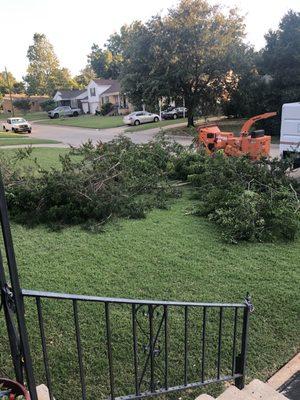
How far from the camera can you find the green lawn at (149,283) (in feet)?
12.7

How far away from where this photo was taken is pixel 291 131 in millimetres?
12312

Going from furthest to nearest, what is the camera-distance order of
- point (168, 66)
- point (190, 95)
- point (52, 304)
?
point (190, 95) → point (168, 66) → point (52, 304)

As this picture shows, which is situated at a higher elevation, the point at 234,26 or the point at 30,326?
the point at 234,26

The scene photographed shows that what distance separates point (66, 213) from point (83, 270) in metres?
2.18

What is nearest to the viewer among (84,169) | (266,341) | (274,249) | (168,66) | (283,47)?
(266,341)

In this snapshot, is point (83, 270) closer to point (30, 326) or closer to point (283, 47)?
point (30, 326)

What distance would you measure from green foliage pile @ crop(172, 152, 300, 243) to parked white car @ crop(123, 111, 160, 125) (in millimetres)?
26145

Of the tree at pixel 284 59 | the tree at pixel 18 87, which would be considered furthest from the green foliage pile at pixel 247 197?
the tree at pixel 18 87

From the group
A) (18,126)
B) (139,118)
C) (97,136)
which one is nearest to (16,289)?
(97,136)

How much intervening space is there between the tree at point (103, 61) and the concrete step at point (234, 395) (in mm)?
76678

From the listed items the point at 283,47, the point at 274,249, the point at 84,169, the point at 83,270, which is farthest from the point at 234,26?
the point at 83,270

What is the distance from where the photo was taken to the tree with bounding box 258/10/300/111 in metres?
22.5

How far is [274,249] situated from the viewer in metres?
6.67

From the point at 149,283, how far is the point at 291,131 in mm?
8881
